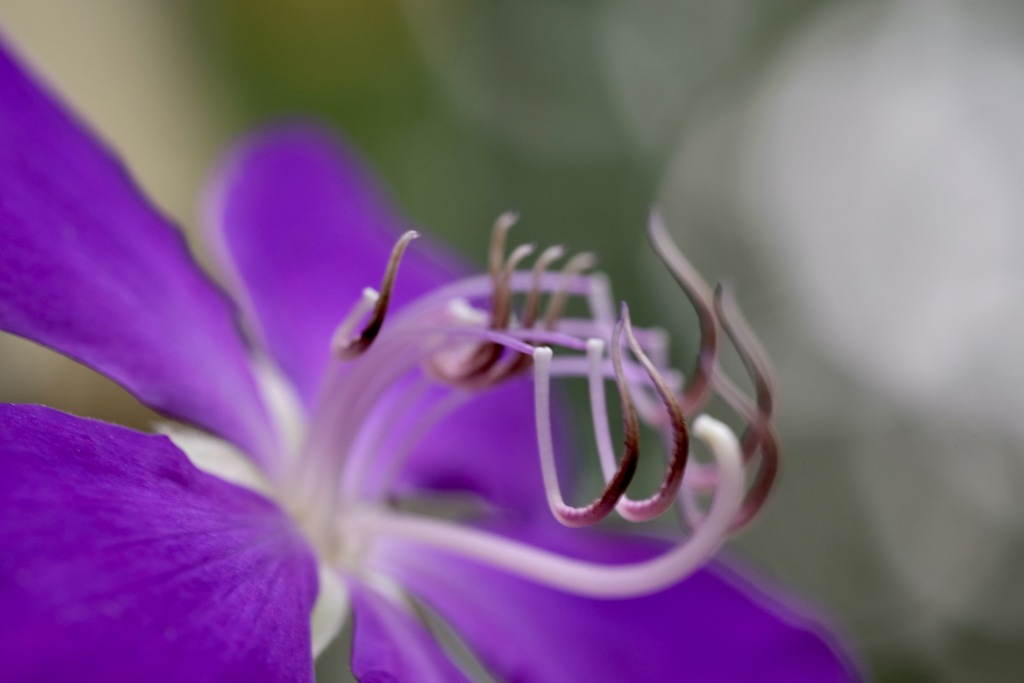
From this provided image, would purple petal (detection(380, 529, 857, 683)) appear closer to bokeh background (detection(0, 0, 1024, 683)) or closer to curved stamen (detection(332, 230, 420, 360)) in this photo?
curved stamen (detection(332, 230, 420, 360))

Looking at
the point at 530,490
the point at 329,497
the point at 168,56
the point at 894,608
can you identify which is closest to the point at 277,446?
the point at 329,497

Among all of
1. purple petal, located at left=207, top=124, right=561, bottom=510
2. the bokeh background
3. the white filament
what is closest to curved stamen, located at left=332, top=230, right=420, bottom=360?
the white filament

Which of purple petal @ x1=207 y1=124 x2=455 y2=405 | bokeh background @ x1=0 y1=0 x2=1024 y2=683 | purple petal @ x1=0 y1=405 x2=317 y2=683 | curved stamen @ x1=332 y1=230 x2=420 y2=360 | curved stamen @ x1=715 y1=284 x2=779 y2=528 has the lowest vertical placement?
purple petal @ x1=0 y1=405 x2=317 y2=683

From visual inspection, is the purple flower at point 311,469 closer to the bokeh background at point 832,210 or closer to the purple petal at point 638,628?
the purple petal at point 638,628

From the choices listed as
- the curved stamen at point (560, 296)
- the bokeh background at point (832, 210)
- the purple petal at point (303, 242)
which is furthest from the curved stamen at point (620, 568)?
the bokeh background at point (832, 210)

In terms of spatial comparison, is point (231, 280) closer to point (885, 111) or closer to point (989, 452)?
point (989, 452)
